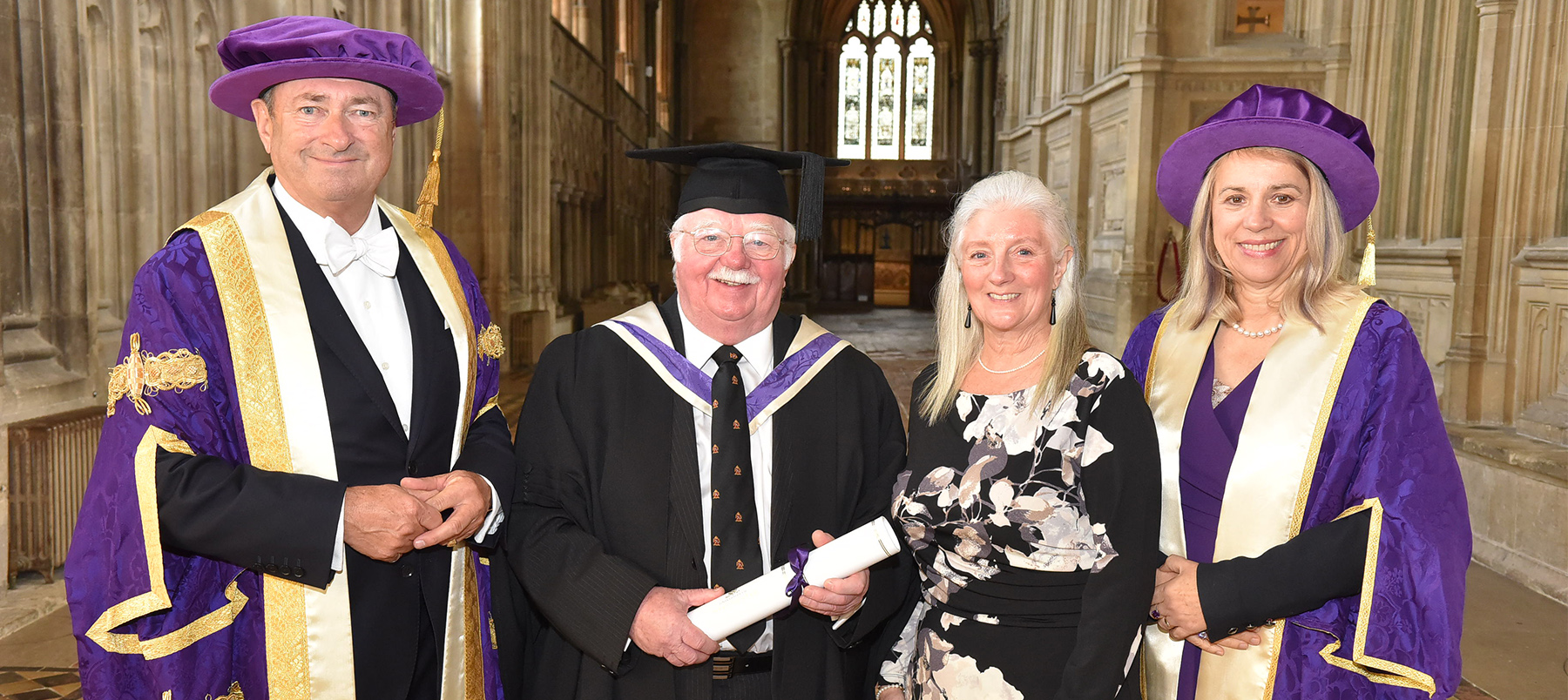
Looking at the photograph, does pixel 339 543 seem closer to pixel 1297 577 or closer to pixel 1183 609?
pixel 1183 609

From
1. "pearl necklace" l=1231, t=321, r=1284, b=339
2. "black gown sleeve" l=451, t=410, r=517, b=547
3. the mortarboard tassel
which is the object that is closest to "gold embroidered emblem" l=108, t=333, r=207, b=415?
"black gown sleeve" l=451, t=410, r=517, b=547

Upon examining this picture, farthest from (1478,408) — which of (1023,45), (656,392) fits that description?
(1023,45)

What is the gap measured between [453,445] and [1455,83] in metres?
6.56

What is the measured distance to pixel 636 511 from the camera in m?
2.02

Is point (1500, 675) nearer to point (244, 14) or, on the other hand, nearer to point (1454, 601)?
point (1454, 601)

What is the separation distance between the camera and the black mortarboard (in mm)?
2111

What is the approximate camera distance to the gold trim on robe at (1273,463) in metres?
1.83

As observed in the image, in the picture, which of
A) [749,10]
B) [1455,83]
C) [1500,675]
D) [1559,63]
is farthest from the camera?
[749,10]

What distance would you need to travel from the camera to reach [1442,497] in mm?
1729

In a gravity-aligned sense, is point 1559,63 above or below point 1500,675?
above

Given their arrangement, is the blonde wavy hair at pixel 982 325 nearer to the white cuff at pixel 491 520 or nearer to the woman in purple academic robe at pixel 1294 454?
the woman in purple academic robe at pixel 1294 454

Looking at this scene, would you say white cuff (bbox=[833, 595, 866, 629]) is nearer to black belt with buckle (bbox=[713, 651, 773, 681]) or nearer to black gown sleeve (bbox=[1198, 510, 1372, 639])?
black belt with buckle (bbox=[713, 651, 773, 681])

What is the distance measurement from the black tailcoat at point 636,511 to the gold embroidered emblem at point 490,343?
0.55 ft

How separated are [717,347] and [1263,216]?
1.14 metres
